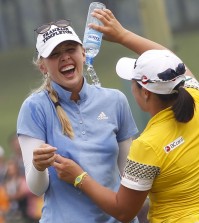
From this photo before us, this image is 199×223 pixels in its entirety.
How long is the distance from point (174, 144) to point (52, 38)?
811mm

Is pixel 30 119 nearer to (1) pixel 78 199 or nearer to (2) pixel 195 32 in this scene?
(1) pixel 78 199

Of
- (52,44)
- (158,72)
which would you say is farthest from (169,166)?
(52,44)

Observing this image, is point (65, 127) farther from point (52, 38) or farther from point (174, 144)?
point (174, 144)

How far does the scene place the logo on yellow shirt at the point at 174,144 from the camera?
4.13 metres

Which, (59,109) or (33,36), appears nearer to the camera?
(59,109)

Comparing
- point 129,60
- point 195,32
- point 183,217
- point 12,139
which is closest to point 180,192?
point 183,217

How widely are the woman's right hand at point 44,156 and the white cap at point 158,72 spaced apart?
1.76 feet

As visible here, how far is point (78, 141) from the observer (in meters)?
4.38

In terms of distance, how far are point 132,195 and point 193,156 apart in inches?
13.2

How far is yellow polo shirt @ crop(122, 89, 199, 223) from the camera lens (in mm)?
4117

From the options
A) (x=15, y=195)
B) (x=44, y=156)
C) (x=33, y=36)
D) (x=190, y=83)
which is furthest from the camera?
(x=33, y=36)

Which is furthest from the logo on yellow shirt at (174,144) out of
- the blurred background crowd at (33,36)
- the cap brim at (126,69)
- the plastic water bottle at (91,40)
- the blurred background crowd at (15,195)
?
the blurred background crowd at (33,36)

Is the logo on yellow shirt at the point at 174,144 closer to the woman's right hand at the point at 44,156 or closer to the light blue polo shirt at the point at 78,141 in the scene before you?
the light blue polo shirt at the point at 78,141

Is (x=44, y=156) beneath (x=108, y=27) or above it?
beneath
